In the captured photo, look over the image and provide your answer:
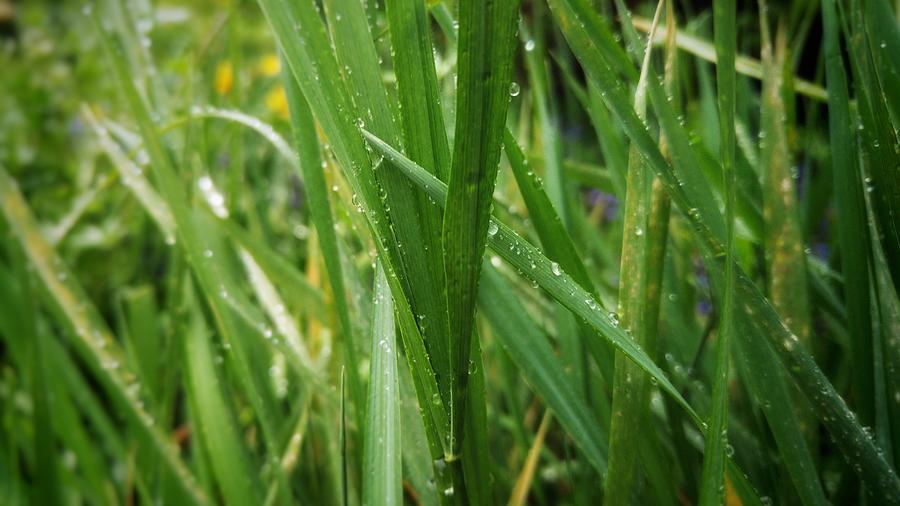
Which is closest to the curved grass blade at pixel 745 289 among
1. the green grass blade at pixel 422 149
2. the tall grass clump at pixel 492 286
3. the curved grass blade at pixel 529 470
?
the tall grass clump at pixel 492 286

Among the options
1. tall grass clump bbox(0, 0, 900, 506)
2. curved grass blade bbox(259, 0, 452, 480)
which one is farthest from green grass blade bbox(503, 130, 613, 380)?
curved grass blade bbox(259, 0, 452, 480)

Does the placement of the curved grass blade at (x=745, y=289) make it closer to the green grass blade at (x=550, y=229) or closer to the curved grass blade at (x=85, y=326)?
the green grass blade at (x=550, y=229)

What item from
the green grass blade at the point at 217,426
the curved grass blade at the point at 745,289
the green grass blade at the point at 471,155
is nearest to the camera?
the green grass blade at the point at 471,155

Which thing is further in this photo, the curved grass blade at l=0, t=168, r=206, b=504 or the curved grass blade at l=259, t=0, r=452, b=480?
the curved grass blade at l=0, t=168, r=206, b=504

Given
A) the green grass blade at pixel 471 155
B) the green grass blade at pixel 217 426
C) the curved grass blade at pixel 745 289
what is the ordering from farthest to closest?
the green grass blade at pixel 217 426 → the curved grass blade at pixel 745 289 → the green grass blade at pixel 471 155

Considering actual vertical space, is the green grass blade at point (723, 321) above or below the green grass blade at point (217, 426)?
above

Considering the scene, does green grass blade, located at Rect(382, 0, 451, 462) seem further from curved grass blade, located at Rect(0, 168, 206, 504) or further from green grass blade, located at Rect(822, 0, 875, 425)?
curved grass blade, located at Rect(0, 168, 206, 504)

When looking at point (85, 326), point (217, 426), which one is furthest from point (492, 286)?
point (85, 326)

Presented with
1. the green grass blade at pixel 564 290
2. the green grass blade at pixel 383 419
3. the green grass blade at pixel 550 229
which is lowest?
the green grass blade at pixel 383 419
